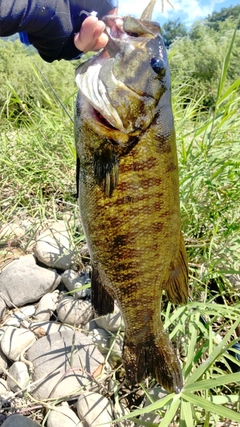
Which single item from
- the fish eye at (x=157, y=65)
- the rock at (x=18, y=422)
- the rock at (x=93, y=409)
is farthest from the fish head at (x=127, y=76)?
the rock at (x=18, y=422)

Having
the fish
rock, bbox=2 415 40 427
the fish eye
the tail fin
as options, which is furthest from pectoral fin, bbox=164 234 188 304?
rock, bbox=2 415 40 427

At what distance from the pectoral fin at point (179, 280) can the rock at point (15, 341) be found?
135 centimetres

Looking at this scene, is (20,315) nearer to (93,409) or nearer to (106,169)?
(93,409)

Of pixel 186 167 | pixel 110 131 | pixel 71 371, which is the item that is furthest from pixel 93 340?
pixel 110 131

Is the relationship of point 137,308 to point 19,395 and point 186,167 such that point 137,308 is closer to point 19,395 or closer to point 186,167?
point 19,395

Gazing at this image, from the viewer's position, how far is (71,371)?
7.28 ft

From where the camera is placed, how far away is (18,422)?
6.48ft

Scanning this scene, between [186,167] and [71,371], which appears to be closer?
[71,371]

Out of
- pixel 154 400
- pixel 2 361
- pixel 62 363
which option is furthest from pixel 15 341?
pixel 154 400

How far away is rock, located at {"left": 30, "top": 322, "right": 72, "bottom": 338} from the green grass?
76cm

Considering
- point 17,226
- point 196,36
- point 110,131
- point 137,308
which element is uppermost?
point 110,131

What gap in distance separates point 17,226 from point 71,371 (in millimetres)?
1502

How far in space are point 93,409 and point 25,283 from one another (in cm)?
105

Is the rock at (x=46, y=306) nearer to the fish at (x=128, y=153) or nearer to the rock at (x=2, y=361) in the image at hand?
the rock at (x=2, y=361)
